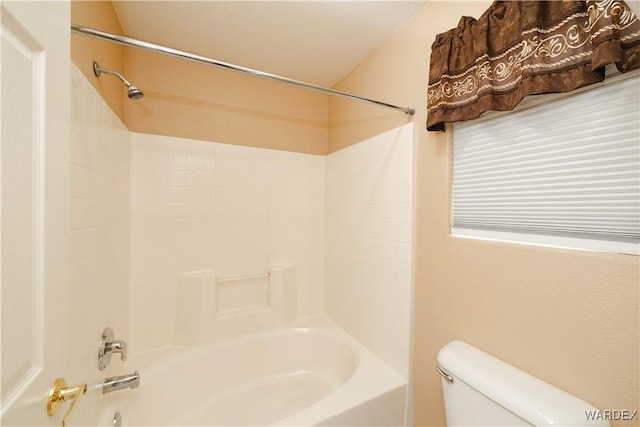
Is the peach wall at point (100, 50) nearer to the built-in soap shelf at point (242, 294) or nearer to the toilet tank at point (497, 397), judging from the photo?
the built-in soap shelf at point (242, 294)

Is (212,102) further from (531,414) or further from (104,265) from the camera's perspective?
(531,414)

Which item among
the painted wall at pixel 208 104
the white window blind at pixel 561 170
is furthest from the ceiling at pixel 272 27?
the white window blind at pixel 561 170

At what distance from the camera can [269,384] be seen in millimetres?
1734

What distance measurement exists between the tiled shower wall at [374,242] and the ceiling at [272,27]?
599 millimetres

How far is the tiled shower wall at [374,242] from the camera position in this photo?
1357 millimetres

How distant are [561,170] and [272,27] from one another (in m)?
1.55

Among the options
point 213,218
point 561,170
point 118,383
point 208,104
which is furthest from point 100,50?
point 561,170

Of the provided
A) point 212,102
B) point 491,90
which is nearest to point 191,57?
point 212,102

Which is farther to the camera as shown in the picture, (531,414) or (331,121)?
(331,121)

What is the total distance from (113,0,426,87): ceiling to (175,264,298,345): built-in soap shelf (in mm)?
1507

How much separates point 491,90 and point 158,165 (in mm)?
1833

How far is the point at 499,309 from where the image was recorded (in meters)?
0.94

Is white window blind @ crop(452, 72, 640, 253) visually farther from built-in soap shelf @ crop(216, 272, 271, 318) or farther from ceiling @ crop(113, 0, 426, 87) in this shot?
built-in soap shelf @ crop(216, 272, 271, 318)

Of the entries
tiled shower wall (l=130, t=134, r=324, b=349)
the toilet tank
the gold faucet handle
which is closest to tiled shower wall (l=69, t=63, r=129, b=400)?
tiled shower wall (l=130, t=134, r=324, b=349)
